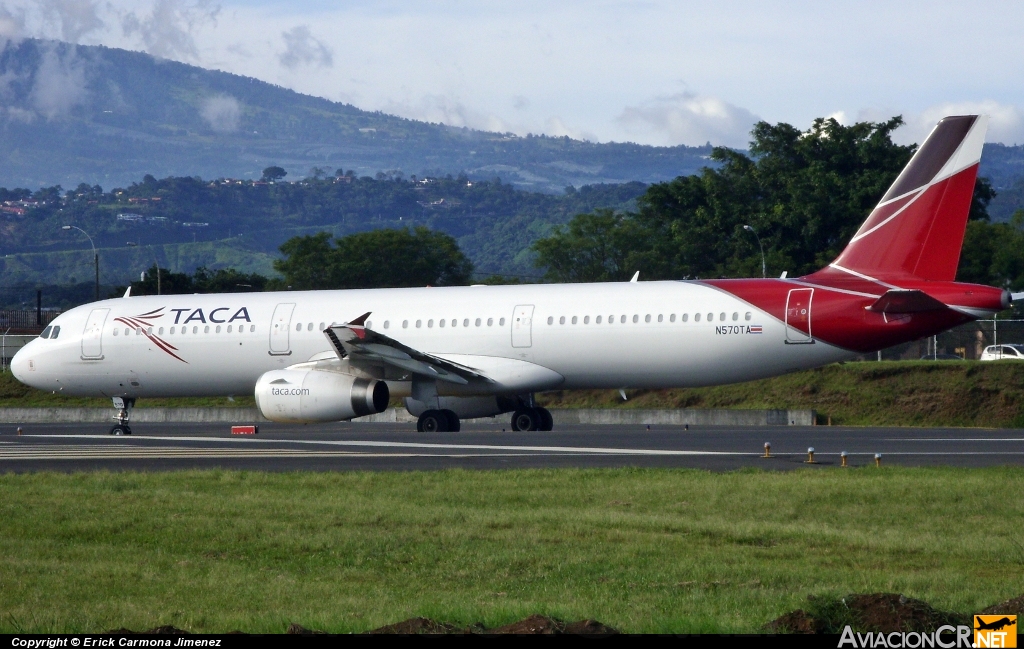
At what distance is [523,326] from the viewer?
97.9ft

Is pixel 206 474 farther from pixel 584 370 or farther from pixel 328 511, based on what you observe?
pixel 584 370

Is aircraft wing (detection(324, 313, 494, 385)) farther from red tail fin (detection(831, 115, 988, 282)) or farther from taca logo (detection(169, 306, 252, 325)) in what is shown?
red tail fin (detection(831, 115, 988, 282))

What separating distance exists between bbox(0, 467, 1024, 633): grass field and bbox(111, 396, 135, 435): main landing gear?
1554cm

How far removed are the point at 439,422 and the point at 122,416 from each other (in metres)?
8.44

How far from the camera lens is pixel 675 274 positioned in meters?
81.5

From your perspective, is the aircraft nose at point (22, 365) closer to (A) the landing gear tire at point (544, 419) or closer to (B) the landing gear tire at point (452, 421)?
(B) the landing gear tire at point (452, 421)

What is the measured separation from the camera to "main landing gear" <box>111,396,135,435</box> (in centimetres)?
3253

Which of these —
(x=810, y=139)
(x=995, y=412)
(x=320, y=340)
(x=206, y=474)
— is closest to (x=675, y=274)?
(x=810, y=139)

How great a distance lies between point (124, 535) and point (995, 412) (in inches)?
1149

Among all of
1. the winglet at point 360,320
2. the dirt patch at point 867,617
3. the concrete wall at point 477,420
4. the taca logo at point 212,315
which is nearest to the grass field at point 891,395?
the concrete wall at point 477,420

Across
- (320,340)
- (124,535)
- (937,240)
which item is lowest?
(124,535)

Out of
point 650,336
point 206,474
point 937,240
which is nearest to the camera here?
point 206,474

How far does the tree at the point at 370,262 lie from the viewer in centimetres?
9138

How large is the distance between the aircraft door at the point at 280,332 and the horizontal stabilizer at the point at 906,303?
1375 cm
